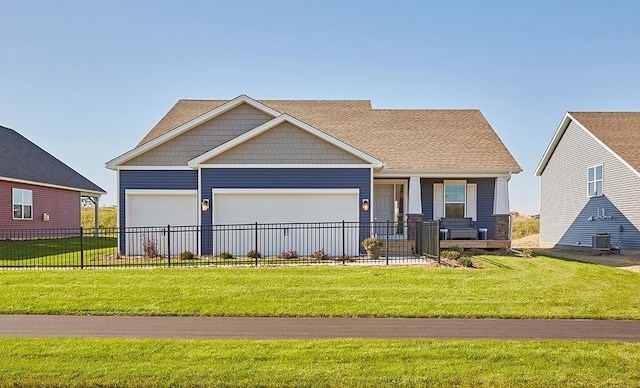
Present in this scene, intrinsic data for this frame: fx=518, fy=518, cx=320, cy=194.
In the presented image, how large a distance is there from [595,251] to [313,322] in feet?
54.8

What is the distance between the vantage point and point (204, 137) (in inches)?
780

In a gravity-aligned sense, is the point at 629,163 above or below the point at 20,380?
above

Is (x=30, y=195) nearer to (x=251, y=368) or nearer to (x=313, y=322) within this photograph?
(x=313, y=322)

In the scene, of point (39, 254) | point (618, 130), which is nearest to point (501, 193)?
point (618, 130)

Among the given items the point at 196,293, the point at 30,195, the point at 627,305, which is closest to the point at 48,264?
the point at 196,293

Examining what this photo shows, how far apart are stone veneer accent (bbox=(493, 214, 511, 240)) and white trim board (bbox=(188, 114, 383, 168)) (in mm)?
5752

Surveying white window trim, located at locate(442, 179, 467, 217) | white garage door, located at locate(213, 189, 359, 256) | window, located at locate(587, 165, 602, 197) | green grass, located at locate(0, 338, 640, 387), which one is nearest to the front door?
white window trim, located at locate(442, 179, 467, 217)

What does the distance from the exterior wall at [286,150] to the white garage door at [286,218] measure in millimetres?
1124

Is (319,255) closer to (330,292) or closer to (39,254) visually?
(330,292)

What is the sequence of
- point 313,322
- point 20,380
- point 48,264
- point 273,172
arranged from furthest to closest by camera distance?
1. point 273,172
2. point 48,264
3. point 313,322
4. point 20,380

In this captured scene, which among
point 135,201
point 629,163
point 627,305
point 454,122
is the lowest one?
point 627,305

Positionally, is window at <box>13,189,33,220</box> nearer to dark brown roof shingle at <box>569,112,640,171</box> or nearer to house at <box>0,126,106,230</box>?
house at <box>0,126,106,230</box>

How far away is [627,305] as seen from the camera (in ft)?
37.2

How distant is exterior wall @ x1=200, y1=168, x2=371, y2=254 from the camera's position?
1875 cm
